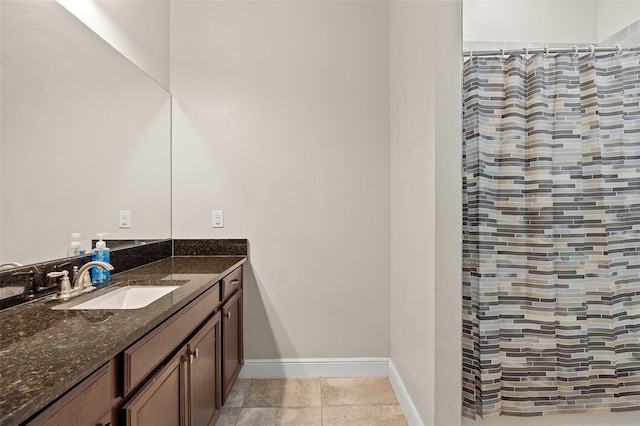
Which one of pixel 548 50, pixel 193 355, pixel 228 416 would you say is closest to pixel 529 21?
pixel 548 50

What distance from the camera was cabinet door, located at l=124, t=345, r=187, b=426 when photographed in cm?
112

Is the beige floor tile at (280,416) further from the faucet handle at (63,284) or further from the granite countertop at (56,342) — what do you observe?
the faucet handle at (63,284)

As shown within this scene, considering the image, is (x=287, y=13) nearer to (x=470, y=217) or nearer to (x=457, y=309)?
(x=470, y=217)

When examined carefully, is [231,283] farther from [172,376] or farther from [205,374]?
[172,376]

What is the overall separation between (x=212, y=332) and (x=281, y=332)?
867mm

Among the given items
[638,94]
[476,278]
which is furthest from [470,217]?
[638,94]

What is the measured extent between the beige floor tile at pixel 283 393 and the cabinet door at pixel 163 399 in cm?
94

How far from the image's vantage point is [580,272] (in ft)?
5.87

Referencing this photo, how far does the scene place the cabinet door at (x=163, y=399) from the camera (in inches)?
44.1

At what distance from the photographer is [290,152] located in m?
2.67

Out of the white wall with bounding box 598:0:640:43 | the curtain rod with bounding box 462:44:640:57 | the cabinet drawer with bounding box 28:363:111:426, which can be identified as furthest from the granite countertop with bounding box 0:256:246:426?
the white wall with bounding box 598:0:640:43

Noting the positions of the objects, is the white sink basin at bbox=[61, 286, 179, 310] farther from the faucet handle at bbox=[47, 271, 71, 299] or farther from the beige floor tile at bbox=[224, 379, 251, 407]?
the beige floor tile at bbox=[224, 379, 251, 407]

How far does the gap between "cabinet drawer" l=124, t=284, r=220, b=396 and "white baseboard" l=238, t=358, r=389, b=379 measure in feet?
3.45

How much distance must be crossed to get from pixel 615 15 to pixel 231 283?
246cm
